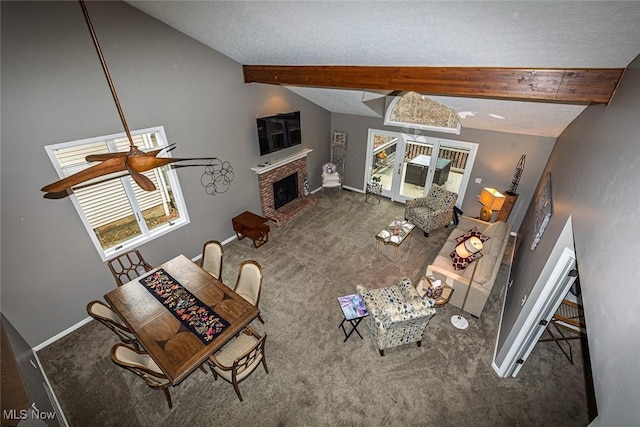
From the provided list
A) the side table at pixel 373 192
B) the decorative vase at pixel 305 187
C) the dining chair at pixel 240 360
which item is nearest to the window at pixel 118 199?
the dining chair at pixel 240 360

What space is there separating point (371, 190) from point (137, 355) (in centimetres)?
666

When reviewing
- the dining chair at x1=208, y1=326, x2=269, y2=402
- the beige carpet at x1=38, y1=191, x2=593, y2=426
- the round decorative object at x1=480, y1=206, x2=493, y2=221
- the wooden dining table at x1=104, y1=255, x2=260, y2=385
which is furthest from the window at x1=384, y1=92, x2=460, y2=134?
the dining chair at x1=208, y1=326, x2=269, y2=402

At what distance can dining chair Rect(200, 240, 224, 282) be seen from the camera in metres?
4.20

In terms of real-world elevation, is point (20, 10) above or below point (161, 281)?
above

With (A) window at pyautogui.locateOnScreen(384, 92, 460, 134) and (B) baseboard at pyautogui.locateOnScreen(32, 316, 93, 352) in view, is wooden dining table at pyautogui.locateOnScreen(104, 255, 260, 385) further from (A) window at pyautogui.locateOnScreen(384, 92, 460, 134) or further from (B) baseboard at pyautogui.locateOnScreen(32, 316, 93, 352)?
(A) window at pyautogui.locateOnScreen(384, 92, 460, 134)

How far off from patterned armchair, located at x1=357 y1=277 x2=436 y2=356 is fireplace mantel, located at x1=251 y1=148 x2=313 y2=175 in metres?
3.51

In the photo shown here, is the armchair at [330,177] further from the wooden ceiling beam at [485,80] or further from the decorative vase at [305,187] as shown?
the wooden ceiling beam at [485,80]

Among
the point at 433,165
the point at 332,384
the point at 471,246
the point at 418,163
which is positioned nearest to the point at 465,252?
the point at 471,246

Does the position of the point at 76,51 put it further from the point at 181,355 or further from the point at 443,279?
the point at 443,279

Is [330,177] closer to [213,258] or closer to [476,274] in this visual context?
[213,258]

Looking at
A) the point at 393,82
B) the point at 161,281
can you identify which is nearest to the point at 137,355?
the point at 161,281

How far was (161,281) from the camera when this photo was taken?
12.1ft

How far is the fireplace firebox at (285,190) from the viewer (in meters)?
6.74

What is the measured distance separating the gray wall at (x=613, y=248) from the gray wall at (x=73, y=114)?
5.20m
